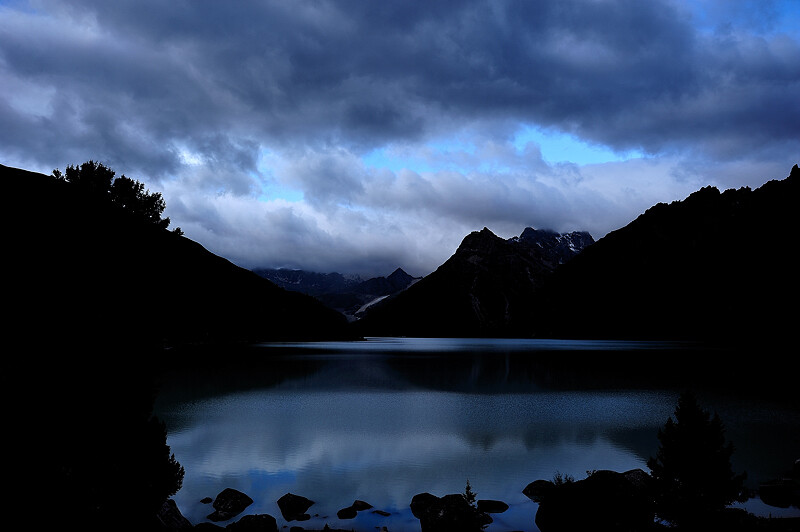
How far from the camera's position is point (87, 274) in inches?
856

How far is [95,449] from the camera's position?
15938mm

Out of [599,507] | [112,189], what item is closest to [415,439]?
[599,507]

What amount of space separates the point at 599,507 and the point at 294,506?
49.8 ft

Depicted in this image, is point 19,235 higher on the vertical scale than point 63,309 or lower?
higher

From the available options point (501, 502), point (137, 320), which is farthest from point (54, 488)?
point (501, 502)

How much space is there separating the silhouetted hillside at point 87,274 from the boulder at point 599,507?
57.9 feet

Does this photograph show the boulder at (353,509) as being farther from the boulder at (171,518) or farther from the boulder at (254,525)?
the boulder at (171,518)

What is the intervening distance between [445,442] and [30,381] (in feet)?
101

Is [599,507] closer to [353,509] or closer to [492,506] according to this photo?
[492,506]

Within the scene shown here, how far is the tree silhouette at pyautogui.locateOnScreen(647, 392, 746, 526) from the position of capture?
19797mm

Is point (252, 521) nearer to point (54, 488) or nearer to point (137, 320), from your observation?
point (54, 488)

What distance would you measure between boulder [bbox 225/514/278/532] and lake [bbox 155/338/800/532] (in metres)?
2.67

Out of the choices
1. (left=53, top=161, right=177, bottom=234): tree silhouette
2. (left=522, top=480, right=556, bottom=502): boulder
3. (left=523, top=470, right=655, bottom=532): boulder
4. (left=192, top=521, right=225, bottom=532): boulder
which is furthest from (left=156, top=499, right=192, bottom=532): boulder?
(left=53, top=161, right=177, bottom=234): tree silhouette

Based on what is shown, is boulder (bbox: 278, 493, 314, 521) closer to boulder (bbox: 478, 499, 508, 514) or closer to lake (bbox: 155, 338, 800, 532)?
lake (bbox: 155, 338, 800, 532)
